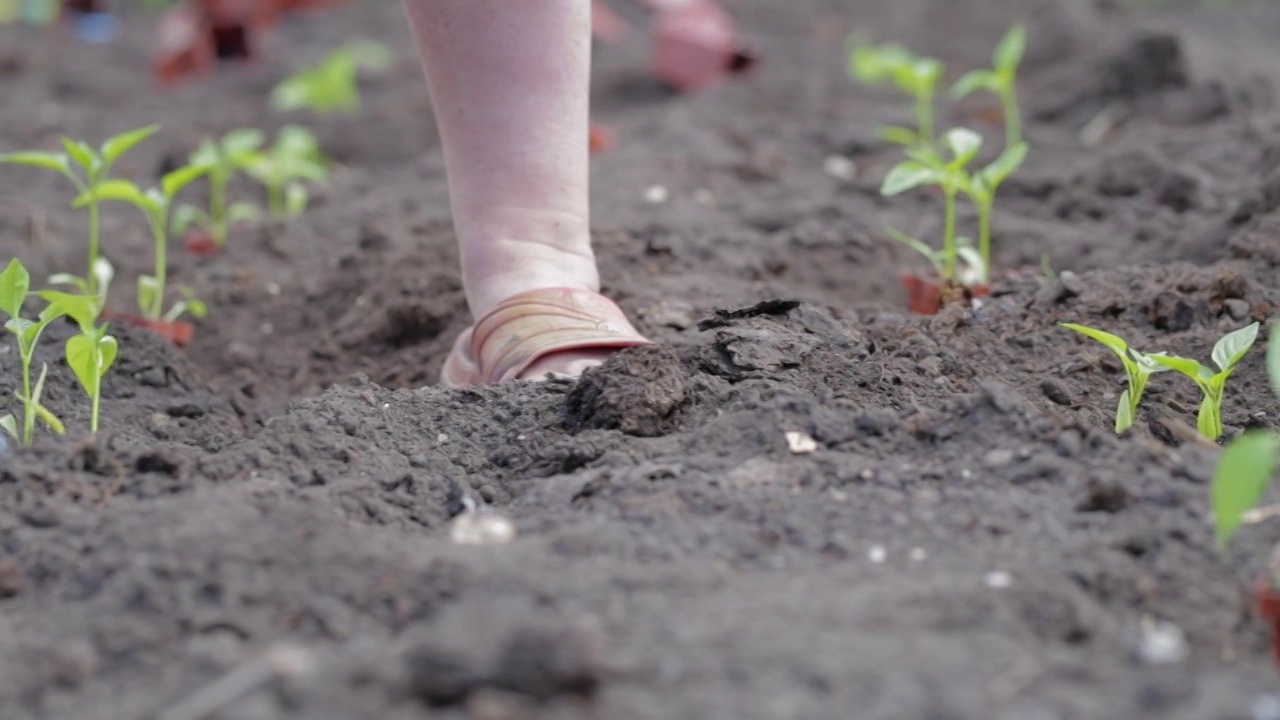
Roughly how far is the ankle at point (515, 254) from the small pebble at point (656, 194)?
1051 mm

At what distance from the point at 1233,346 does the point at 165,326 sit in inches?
69.1

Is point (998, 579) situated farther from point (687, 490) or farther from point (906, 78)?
point (906, 78)

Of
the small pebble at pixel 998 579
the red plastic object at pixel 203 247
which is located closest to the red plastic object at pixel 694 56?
the red plastic object at pixel 203 247

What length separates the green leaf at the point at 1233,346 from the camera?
162cm

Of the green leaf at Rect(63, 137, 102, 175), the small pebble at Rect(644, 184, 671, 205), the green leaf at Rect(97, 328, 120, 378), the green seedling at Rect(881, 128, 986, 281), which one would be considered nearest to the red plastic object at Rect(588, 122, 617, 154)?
the small pebble at Rect(644, 184, 671, 205)

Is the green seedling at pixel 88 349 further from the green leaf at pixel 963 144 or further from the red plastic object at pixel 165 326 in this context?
the green leaf at pixel 963 144

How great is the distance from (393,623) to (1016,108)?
127 inches

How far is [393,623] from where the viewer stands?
118 cm

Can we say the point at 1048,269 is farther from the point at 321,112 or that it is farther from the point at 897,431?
the point at 321,112

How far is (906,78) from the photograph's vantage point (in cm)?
300

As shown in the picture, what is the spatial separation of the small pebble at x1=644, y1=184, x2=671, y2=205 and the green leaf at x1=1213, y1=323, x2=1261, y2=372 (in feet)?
5.32

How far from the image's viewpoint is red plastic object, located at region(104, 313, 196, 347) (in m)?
2.35

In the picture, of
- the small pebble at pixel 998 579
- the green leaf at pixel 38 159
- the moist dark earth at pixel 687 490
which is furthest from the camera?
the green leaf at pixel 38 159

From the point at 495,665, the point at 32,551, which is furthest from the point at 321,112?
the point at 495,665
